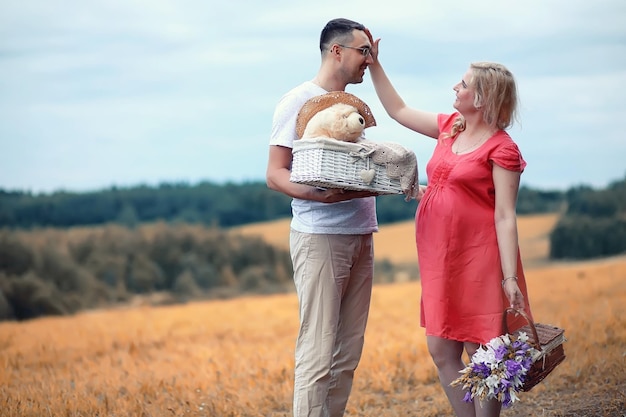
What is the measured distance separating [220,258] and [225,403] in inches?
703

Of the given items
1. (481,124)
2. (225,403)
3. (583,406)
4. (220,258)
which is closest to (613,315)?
(583,406)

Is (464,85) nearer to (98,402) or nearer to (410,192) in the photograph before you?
(410,192)

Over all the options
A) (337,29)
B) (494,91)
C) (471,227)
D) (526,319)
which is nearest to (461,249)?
(471,227)

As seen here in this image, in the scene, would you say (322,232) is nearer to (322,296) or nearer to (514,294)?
(322,296)

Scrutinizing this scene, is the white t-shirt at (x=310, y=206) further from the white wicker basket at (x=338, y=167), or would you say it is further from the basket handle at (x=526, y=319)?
the basket handle at (x=526, y=319)

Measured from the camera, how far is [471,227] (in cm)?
457

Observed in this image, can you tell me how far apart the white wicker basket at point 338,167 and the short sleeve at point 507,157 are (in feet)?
1.79

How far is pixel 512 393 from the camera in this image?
14.7 feet

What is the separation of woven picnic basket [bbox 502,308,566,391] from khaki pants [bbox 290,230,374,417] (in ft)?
2.79

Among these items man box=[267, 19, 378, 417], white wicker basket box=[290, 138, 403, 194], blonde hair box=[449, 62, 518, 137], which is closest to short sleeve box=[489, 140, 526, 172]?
blonde hair box=[449, 62, 518, 137]

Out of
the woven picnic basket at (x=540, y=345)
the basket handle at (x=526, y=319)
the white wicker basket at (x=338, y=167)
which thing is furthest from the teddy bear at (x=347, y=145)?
the woven picnic basket at (x=540, y=345)

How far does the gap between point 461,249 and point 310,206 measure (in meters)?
0.86

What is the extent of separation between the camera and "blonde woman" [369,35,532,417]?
14.5ft

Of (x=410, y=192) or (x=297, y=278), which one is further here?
(x=297, y=278)
